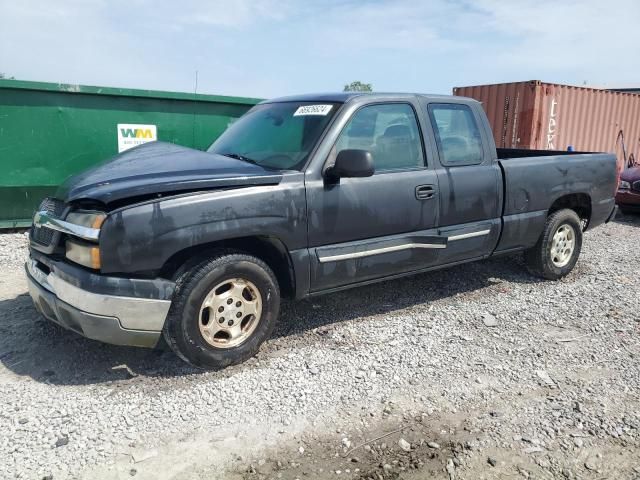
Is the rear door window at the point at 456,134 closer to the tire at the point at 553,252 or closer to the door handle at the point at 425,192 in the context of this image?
the door handle at the point at 425,192

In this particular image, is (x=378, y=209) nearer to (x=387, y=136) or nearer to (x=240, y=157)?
(x=387, y=136)

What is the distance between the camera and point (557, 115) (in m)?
11.9

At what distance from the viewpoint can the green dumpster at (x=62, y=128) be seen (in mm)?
6715

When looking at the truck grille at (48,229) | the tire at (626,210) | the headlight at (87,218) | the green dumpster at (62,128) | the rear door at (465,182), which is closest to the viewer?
the headlight at (87,218)

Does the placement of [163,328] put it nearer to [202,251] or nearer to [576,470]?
[202,251]

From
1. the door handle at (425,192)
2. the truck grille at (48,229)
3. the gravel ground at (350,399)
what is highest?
the door handle at (425,192)

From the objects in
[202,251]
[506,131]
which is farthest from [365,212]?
[506,131]

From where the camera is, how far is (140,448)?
2748 millimetres

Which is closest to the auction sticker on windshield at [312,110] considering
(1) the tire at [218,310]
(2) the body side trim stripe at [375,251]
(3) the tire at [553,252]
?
(2) the body side trim stripe at [375,251]

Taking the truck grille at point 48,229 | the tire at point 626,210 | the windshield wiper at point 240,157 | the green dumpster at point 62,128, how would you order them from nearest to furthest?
the truck grille at point 48,229 < the windshield wiper at point 240,157 < the green dumpster at point 62,128 < the tire at point 626,210

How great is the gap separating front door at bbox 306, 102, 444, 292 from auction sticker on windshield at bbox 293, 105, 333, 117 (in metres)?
0.22

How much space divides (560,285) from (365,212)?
108 inches

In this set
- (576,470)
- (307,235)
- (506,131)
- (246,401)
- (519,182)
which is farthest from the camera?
(506,131)

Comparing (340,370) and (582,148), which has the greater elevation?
(582,148)
